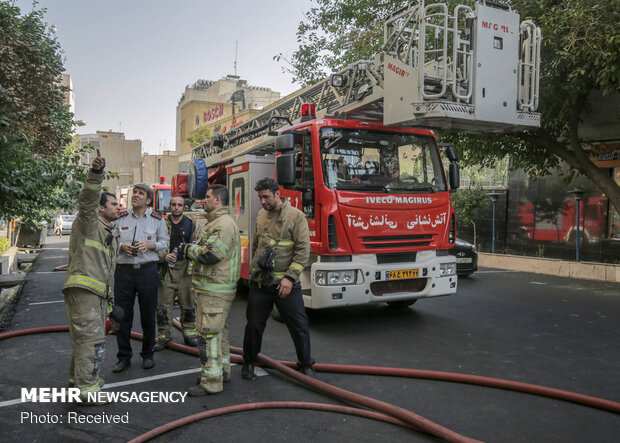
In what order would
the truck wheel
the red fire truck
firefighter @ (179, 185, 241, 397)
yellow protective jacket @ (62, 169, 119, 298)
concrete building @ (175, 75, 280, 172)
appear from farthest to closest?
1. concrete building @ (175, 75, 280, 172)
2. the truck wheel
3. the red fire truck
4. firefighter @ (179, 185, 241, 397)
5. yellow protective jacket @ (62, 169, 119, 298)

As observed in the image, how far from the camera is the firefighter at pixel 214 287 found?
401cm

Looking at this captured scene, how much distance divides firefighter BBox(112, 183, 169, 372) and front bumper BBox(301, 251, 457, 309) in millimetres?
1883

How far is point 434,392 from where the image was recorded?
4109mm

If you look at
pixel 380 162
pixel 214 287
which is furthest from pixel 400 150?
pixel 214 287

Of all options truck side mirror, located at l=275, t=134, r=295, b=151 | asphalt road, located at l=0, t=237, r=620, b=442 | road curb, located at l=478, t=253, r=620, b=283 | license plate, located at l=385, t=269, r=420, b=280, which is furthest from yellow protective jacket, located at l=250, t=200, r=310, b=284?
road curb, located at l=478, t=253, r=620, b=283

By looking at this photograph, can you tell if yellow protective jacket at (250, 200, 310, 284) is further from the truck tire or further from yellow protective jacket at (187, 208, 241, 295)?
the truck tire

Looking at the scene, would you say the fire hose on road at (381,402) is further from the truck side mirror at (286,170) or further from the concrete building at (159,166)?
the concrete building at (159,166)

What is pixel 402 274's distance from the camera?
6098 millimetres

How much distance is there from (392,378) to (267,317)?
4.21 feet

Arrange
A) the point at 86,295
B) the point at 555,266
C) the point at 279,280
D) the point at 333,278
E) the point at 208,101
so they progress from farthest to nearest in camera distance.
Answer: the point at 208,101 → the point at 555,266 → the point at 333,278 → the point at 279,280 → the point at 86,295

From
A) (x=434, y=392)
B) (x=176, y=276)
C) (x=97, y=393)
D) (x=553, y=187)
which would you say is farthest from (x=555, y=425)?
(x=553, y=187)

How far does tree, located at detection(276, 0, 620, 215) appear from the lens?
814 cm

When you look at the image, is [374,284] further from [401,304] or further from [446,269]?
[401,304]

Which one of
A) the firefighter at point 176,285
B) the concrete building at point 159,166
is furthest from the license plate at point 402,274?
the concrete building at point 159,166
